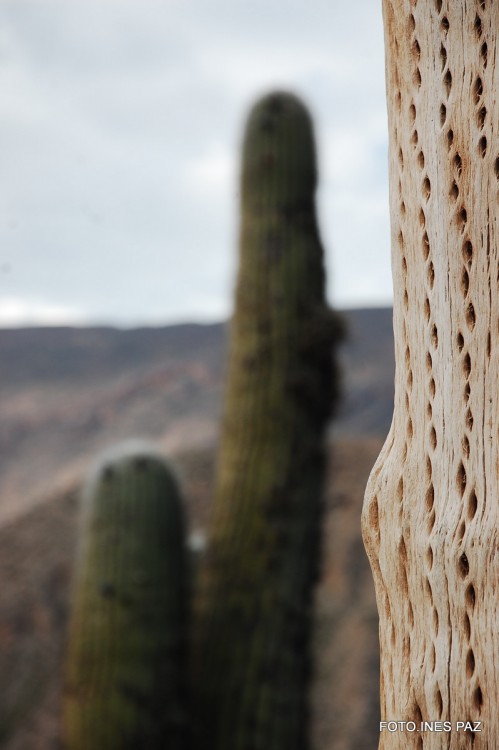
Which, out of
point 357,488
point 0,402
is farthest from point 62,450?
point 357,488

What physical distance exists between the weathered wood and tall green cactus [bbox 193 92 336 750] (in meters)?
3.92

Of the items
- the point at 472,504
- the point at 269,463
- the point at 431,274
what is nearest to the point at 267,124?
the point at 269,463

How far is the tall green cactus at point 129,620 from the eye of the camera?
5344 millimetres

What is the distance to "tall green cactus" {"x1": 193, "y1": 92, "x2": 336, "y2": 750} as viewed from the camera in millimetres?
5582

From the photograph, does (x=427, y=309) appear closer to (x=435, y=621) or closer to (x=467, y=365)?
(x=467, y=365)

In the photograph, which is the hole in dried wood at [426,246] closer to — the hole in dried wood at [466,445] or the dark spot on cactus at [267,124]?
the hole in dried wood at [466,445]

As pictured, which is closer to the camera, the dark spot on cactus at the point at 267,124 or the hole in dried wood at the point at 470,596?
the hole in dried wood at the point at 470,596

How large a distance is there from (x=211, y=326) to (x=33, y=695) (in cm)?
1933

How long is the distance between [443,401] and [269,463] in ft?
13.7

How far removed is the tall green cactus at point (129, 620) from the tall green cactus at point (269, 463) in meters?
0.25

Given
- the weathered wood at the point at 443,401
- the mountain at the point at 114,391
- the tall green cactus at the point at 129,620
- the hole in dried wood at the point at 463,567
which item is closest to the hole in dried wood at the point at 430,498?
the weathered wood at the point at 443,401

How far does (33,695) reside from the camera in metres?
10.2

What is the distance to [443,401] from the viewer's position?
171cm

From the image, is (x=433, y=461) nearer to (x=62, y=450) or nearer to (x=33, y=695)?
(x=33, y=695)
